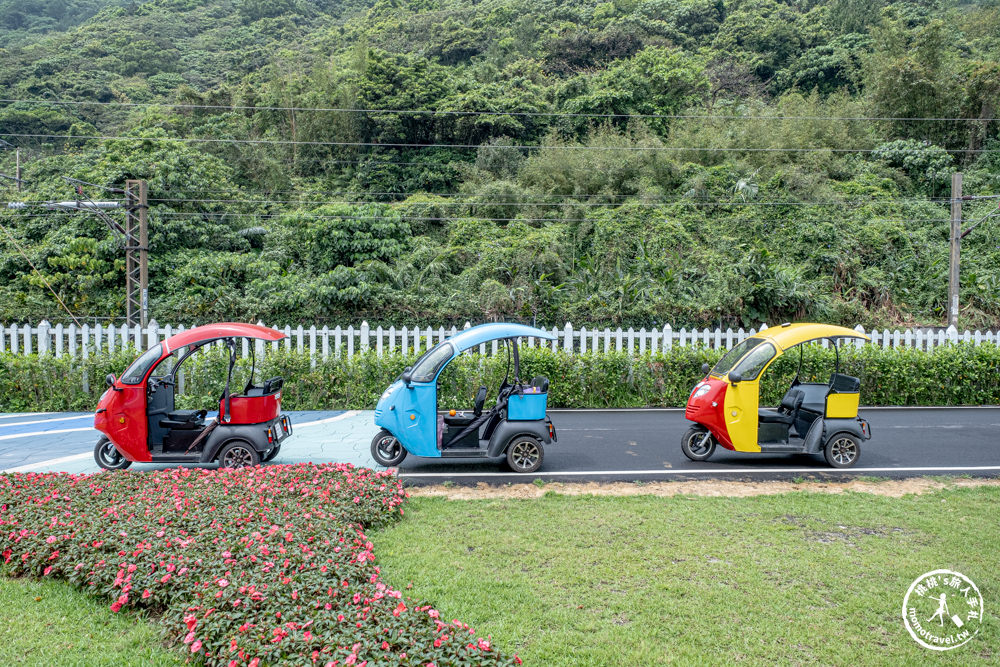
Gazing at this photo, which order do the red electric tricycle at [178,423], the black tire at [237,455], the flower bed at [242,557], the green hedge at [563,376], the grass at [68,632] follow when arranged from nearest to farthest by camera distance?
the flower bed at [242,557]
the grass at [68,632]
the red electric tricycle at [178,423]
the black tire at [237,455]
the green hedge at [563,376]

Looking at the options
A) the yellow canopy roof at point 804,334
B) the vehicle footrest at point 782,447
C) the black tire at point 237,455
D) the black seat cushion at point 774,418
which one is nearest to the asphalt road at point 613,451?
the vehicle footrest at point 782,447

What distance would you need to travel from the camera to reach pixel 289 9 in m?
54.3

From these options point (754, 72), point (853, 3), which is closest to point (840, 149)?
point (754, 72)

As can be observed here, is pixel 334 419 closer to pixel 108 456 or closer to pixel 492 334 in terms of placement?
pixel 108 456

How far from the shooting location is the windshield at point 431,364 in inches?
297

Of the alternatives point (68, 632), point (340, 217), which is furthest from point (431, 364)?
point (340, 217)

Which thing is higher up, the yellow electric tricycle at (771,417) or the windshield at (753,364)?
the windshield at (753,364)

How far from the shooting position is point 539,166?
90.2 ft

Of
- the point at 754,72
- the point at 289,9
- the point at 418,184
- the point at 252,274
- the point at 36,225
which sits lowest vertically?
the point at 252,274

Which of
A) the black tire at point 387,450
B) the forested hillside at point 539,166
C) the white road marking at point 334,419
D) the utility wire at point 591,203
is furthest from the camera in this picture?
the utility wire at point 591,203

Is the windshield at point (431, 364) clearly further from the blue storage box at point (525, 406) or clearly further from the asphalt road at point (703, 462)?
the asphalt road at point (703, 462)

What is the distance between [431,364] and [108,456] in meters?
4.16

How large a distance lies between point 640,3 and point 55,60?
37.0 m

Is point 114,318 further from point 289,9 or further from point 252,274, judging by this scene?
point 289,9
